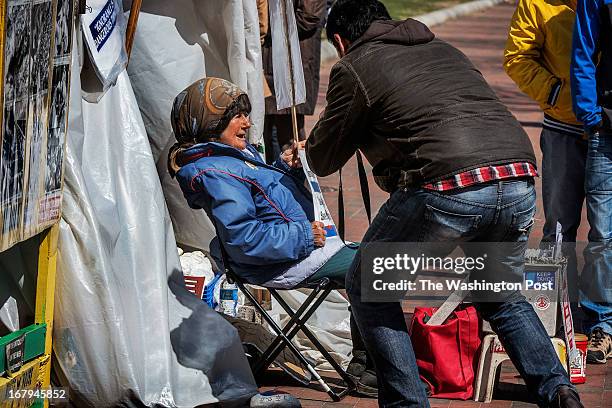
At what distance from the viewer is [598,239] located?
5.45 m

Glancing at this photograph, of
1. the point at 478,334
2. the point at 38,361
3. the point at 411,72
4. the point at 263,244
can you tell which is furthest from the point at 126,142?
the point at 478,334

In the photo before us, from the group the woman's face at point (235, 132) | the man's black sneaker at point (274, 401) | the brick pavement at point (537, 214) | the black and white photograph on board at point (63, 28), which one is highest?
the black and white photograph on board at point (63, 28)

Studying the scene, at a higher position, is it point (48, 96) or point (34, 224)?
point (48, 96)

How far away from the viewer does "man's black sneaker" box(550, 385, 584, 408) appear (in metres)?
3.98

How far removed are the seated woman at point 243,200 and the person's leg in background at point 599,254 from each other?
1.19 m

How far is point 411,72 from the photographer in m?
3.98

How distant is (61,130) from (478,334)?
1920 mm

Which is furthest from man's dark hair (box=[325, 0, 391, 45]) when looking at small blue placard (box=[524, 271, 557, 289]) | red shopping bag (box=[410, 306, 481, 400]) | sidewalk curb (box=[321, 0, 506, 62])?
sidewalk curb (box=[321, 0, 506, 62])

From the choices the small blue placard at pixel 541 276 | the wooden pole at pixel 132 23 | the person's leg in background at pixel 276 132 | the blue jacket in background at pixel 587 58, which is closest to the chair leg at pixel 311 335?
the small blue placard at pixel 541 276

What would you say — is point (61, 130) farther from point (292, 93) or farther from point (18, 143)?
point (292, 93)

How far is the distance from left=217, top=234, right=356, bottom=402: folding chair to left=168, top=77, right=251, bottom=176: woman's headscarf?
45cm

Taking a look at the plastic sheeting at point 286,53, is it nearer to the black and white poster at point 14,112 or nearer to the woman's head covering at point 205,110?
the woman's head covering at point 205,110

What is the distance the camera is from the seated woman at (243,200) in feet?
15.0

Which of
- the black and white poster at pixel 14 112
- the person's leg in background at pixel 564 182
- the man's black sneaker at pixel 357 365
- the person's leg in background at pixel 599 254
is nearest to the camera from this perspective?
the black and white poster at pixel 14 112
